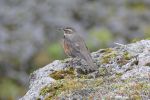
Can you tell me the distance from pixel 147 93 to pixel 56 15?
57.5 ft

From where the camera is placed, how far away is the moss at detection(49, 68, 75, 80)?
29.8 feet

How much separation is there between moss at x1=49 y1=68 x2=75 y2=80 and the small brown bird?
0.41m

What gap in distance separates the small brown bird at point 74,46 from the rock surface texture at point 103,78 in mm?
173

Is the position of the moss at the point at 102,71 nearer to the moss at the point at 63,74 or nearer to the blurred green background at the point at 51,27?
the moss at the point at 63,74

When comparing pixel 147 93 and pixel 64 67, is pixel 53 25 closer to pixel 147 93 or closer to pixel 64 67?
pixel 64 67

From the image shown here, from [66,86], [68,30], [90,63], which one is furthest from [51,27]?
[66,86]

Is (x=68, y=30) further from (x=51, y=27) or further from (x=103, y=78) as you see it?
(x=51, y=27)

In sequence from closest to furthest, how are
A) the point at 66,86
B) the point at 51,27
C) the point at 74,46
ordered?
the point at 66,86
the point at 74,46
the point at 51,27

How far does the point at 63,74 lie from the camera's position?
30.2 feet

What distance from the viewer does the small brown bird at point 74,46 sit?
10.0m

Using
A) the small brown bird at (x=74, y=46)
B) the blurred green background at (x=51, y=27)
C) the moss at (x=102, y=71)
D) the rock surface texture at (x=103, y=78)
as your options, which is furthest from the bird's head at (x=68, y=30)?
the blurred green background at (x=51, y=27)

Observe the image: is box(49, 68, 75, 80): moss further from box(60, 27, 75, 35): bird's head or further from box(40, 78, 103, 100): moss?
box(60, 27, 75, 35): bird's head

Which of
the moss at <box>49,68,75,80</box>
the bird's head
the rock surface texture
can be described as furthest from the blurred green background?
the moss at <box>49,68,75,80</box>

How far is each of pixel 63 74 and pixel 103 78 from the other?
0.82 meters
